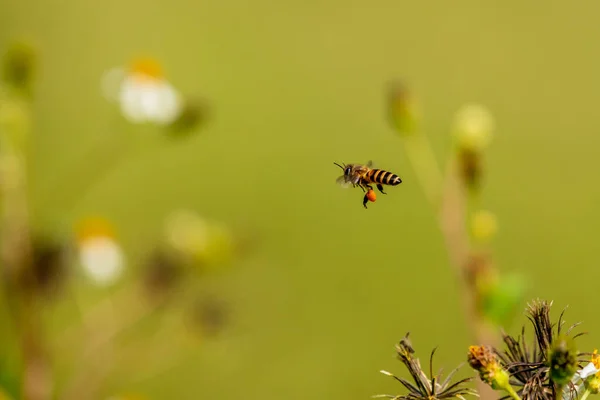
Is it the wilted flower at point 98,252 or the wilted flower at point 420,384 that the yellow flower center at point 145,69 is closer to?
the wilted flower at point 98,252

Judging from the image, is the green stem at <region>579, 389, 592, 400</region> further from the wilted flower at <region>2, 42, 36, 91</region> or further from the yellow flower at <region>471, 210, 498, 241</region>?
the wilted flower at <region>2, 42, 36, 91</region>

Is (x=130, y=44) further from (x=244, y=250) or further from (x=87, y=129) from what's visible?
(x=244, y=250)

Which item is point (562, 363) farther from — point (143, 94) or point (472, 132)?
point (143, 94)

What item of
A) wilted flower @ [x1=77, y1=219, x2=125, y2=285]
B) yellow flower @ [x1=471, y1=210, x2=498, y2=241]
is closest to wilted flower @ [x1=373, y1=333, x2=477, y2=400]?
yellow flower @ [x1=471, y1=210, x2=498, y2=241]

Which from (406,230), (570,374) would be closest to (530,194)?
(406,230)

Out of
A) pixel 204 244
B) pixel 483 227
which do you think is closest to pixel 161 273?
pixel 204 244

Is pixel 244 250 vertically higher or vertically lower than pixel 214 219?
lower
